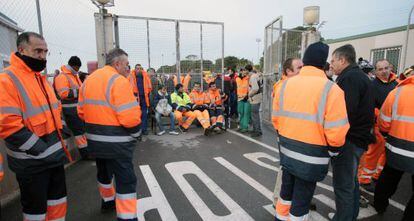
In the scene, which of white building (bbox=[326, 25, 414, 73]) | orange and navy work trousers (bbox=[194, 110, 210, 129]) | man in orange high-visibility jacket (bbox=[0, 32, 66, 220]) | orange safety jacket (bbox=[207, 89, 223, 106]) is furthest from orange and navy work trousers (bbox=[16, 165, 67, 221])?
white building (bbox=[326, 25, 414, 73])

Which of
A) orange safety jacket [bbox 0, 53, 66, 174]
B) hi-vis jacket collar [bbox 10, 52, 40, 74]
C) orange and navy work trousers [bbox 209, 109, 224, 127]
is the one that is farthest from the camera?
orange and navy work trousers [bbox 209, 109, 224, 127]

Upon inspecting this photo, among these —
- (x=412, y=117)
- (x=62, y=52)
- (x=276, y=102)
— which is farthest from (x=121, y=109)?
(x=62, y=52)

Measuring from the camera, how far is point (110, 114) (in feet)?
8.57

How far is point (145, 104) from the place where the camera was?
7.46 metres

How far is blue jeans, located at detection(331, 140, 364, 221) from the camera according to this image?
2561 mm

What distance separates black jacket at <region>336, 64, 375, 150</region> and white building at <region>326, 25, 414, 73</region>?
1608 cm

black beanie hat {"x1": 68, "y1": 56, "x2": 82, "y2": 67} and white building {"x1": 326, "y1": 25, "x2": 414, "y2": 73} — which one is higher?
white building {"x1": 326, "y1": 25, "x2": 414, "y2": 73}

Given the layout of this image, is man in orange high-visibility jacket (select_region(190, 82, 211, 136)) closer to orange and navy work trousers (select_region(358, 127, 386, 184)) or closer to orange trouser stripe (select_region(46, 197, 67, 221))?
orange and navy work trousers (select_region(358, 127, 386, 184))

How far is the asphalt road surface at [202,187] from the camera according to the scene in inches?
125

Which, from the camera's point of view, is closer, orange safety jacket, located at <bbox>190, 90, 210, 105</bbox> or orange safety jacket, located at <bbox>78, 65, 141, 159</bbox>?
orange safety jacket, located at <bbox>78, 65, 141, 159</bbox>

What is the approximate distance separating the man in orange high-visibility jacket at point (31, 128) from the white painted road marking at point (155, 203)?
1.14m

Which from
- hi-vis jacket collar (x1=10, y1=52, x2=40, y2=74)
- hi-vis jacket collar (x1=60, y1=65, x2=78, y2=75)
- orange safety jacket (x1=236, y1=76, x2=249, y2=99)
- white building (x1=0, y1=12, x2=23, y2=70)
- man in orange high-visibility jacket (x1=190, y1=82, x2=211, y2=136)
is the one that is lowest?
man in orange high-visibility jacket (x1=190, y1=82, x2=211, y2=136)

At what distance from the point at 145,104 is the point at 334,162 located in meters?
5.87

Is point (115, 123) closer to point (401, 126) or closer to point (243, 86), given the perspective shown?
point (401, 126)
